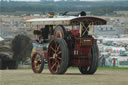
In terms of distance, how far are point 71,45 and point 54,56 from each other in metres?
0.72

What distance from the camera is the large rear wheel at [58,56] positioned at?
26.3m

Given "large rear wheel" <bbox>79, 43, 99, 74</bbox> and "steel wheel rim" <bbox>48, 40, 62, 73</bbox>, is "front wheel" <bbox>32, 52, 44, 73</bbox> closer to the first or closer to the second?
"steel wheel rim" <bbox>48, 40, 62, 73</bbox>

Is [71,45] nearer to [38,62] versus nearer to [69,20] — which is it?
[69,20]

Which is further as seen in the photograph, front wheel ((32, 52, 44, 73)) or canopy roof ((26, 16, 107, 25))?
front wheel ((32, 52, 44, 73))

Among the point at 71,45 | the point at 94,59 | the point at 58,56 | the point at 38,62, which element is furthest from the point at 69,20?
the point at 38,62

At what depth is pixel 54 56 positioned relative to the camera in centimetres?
2689

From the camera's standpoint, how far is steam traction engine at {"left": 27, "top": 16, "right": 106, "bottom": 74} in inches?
1037

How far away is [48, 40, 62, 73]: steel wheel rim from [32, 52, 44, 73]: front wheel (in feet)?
2.12

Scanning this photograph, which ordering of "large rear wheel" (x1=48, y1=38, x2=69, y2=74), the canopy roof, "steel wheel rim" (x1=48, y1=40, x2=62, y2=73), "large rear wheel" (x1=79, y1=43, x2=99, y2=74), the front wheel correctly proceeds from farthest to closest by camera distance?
the front wheel, "large rear wheel" (x1=79, y1=43, x2=99, y2=74), "steel wheel rim" (x1=48, y1=40, x2=62, y2=73), "large rear wheel" (x1=48, y1=38, x2=69, y2=74), the canopy roof

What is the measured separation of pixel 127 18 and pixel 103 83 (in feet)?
413

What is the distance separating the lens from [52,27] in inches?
1123

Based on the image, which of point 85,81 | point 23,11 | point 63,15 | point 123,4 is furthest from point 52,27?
point 123,4

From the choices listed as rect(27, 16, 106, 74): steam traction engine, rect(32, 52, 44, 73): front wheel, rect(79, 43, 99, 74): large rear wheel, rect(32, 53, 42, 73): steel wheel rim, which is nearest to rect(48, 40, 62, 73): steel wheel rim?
rect(27, 16, 106, 74): steam traction engine

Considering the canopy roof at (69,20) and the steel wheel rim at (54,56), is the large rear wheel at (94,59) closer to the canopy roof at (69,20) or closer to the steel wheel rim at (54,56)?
the canopy roof at (69,20)
